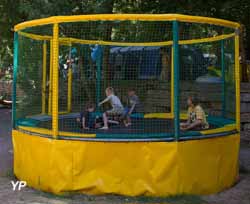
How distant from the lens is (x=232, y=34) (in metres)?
7.45

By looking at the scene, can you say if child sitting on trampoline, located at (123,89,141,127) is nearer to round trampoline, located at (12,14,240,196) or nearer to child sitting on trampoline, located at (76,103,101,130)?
round trampoline, located at (12,14,240,196)

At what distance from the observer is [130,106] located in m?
7.85

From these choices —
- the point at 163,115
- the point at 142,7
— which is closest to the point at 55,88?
the point at 163,115

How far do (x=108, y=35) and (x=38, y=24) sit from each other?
3507 millimetres

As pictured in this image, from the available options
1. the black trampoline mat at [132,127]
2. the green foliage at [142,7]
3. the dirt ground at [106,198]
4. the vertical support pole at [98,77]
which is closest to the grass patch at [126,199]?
the dirt ground at [106,198]

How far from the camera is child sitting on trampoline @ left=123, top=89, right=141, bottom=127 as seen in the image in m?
7.55

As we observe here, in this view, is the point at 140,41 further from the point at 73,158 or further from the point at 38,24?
the point at 73,158

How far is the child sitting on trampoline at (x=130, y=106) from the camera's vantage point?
24.8ft

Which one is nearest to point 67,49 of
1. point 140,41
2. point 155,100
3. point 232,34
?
point 140,41

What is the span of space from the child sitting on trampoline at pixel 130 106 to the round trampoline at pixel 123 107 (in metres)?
0.02

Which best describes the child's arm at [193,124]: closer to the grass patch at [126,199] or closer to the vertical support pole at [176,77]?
the vertical support pole at [176,77]

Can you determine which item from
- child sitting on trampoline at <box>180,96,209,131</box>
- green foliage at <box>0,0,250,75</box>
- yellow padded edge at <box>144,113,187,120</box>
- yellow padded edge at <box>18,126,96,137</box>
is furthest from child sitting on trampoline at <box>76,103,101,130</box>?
green foliage at <box>0,0,250,75</box>

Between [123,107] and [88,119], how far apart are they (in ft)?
2.22

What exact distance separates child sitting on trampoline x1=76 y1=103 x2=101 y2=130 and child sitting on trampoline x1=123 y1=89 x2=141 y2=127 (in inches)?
18.1
